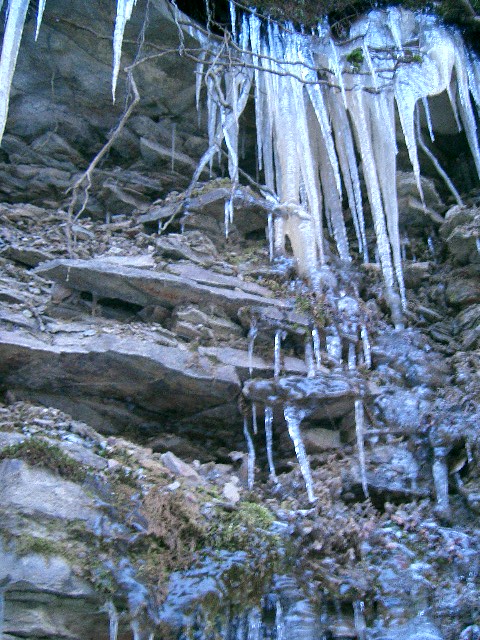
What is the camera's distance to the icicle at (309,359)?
7355 mm

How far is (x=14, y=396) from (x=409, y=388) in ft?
13.7

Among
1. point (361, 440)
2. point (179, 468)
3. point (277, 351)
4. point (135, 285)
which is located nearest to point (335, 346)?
point (277, 351)

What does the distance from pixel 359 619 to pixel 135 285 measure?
4.08 meters

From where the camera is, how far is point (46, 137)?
1035cm

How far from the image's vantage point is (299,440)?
6.55m

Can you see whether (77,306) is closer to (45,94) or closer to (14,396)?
(14,396)

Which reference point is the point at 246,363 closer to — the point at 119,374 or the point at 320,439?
the point at 320,439

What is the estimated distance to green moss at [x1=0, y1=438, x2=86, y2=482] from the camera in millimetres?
5113

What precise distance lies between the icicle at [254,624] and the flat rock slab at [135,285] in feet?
12.0

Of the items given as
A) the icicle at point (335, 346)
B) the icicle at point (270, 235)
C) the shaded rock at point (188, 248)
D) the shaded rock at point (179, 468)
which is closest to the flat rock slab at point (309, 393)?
the icicle at point (335, 346)

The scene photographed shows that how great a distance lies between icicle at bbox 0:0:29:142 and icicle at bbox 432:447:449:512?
4920mm

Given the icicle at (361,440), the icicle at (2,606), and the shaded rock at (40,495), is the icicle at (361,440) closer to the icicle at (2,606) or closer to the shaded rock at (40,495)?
the shaded rock at (40,495)

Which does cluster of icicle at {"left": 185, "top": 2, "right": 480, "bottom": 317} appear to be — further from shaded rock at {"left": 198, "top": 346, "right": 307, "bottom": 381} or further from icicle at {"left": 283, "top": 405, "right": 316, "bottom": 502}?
icicle at {"left": 283, "top": 405, "right": 316, "bottom": 502}

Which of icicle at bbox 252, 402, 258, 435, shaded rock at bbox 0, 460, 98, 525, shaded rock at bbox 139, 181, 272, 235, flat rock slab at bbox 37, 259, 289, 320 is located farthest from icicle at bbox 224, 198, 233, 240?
shaded rock at bbox 0, 460, 98, 525
